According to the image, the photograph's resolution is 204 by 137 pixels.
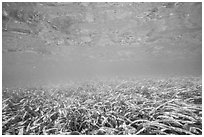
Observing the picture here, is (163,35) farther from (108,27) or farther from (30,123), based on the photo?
(30,123)

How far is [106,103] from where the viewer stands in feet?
18.4

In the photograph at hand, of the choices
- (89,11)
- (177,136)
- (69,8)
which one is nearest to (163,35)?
(89,11)

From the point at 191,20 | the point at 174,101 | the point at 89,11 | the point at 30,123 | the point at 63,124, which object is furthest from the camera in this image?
the point at 191,20

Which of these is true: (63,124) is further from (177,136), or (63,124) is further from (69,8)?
(69,8)

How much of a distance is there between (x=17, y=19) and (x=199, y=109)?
1557 centimetres

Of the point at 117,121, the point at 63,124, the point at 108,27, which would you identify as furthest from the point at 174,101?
the point at 108,27

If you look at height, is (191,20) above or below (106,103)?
above

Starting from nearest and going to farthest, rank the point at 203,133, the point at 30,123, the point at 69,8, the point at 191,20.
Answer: the point at 203,133 → the point at 30,123 → the point at 69,8 → the point at 191,20

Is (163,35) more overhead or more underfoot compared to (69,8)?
more overhead

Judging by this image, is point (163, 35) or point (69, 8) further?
point (163, 35)

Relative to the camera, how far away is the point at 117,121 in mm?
4348

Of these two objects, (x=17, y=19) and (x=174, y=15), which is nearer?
(x=17, y=19)

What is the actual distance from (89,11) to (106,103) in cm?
1149

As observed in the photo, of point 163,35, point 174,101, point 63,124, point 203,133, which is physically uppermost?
point 163,35
